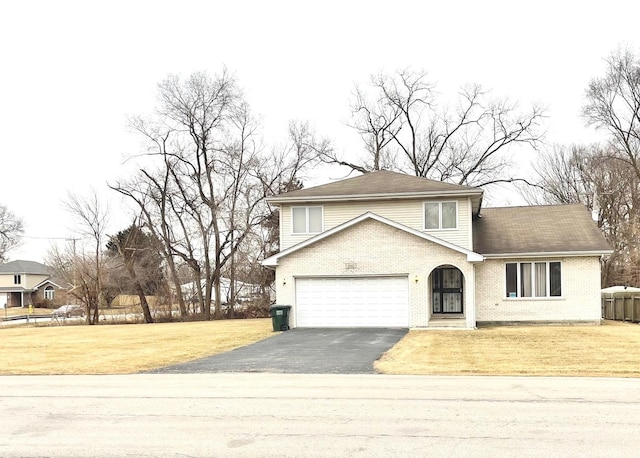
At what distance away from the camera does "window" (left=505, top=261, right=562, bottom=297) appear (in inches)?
1131

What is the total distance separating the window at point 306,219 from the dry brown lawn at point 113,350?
4.91m

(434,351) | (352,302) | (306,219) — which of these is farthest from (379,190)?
(434,351)

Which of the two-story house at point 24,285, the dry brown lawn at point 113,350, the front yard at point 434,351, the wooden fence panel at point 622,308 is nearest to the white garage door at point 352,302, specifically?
the front yard at point 434,351

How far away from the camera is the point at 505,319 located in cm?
2892

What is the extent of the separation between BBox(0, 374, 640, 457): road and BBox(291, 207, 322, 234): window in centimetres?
1702

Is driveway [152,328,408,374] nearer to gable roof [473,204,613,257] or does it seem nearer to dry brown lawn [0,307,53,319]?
gable roof [473,204,613,257]

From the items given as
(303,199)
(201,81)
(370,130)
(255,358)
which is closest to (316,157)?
(370,130)

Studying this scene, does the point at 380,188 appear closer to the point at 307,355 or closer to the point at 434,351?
the point at 434,351

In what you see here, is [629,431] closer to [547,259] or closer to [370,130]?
[547,259]

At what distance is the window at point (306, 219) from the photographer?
30719 mm

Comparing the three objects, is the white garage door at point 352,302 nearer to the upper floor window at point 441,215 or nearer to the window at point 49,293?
the upper floor window at point 441,215

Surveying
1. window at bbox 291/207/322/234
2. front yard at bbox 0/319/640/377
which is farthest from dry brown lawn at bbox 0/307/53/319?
window at bbox 291/207/322/234

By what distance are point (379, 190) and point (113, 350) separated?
1365 cm

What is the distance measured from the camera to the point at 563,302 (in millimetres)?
28469
